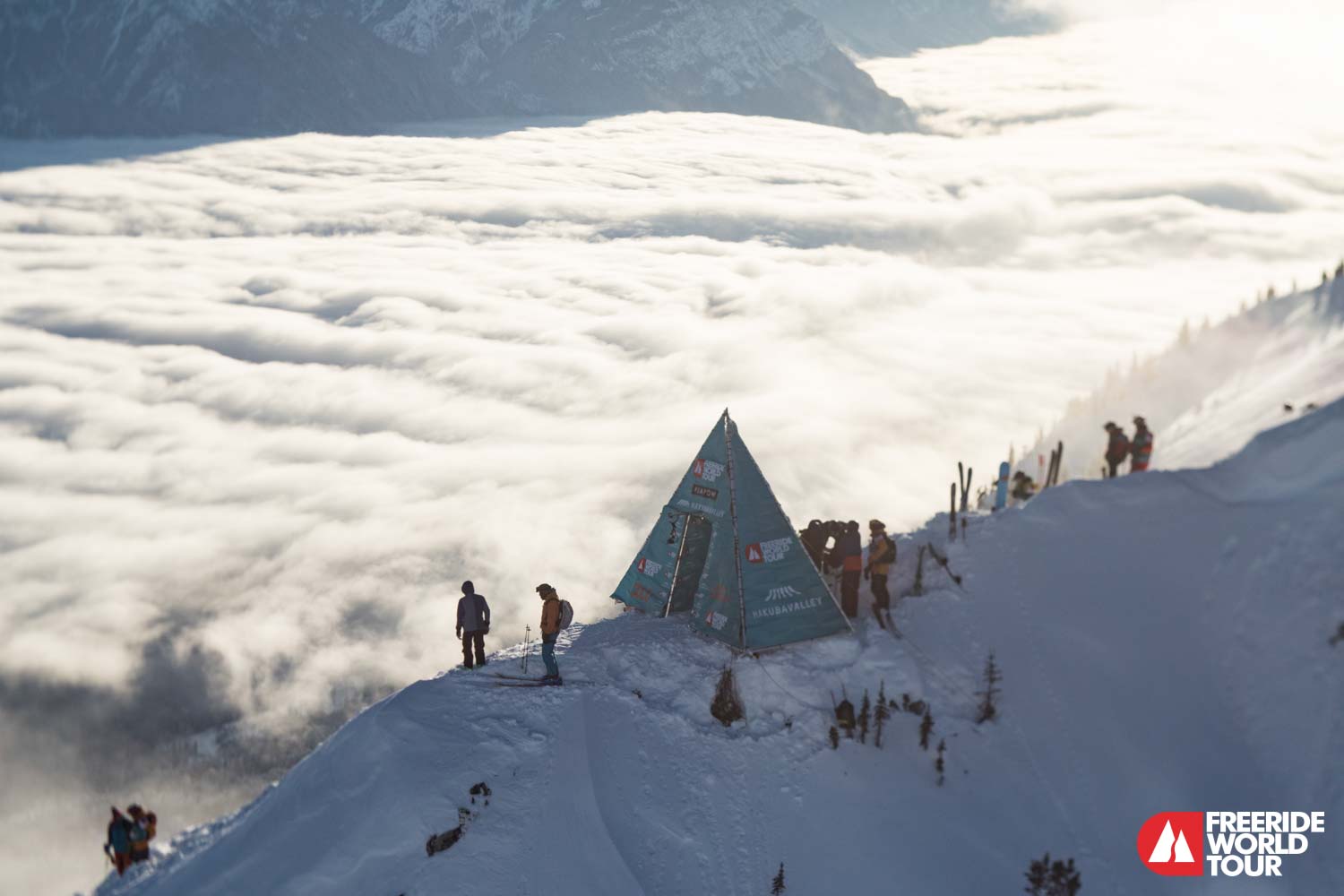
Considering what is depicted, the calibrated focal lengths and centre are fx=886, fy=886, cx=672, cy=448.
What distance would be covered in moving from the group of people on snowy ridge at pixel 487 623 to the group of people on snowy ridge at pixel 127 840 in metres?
5.82

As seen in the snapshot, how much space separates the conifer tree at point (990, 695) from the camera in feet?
46.6

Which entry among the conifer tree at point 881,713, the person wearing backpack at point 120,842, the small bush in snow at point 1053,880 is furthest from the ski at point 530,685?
the small bush in snow at point 1053,880

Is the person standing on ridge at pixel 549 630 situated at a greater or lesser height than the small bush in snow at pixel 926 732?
greater

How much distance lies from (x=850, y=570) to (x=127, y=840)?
13072 mm

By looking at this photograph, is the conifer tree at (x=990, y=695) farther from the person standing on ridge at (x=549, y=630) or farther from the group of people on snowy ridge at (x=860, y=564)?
the person standing on ridge at (x=549, y=630)

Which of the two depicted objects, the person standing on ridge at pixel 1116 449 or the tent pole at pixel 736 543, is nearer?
the tent pole at pixel 736 543

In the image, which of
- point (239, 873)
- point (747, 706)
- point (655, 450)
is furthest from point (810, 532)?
point (655, 450)

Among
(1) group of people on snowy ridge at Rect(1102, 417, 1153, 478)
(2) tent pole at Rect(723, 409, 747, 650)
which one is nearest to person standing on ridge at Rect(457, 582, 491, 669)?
(2) tent pole at Rect(723, 409, 747, 650)

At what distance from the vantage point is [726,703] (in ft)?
46.1

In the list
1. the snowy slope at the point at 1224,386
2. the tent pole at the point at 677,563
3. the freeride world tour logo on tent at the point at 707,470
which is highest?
the snowy slope at the point at 1224,386

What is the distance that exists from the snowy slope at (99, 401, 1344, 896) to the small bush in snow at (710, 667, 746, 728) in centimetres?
23

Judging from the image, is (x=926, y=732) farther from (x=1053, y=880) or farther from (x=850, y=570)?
(x=850, y=570)

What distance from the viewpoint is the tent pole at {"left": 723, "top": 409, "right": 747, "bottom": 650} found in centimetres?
1559
